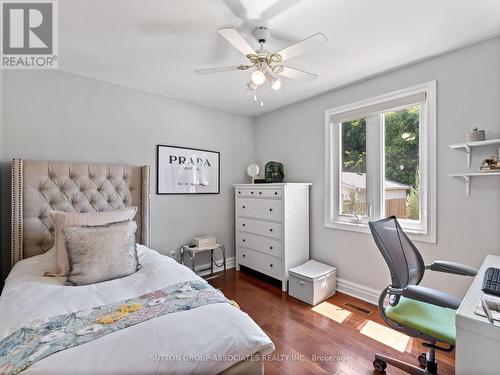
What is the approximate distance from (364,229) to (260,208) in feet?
3.96

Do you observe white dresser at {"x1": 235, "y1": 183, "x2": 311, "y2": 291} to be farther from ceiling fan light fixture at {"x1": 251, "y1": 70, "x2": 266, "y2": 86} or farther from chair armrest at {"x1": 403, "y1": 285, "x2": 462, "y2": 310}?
chair armrest at {"x1": 403, "y1": 285, "x2": 462, "y2": 310}

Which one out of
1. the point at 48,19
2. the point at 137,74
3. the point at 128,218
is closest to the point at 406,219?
the point at 128,218

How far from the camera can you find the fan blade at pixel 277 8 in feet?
4.67

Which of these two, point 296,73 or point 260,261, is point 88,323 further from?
point 260,261

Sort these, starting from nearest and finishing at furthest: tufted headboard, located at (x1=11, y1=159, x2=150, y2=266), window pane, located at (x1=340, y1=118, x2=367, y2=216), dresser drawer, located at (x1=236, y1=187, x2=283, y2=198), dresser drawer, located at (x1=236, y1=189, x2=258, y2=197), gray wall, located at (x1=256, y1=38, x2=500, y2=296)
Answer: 1. gray wall, located at (x1=256, y1=38, x2=500, y2=296)
2. tufted headboard, located at (x1=11, y1=159, x2=150, y2=266)
3. window pane, located at (x1=340, y1=118, x2=367, y2=216)
4. dresser drawer, located at (x1=236, y1=187, x2=283, y2=198)
5. dresser drawer, located at (x1=236, y1=189, x2=258, y2=197)

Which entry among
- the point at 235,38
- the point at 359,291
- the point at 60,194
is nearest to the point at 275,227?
the point at 359,291

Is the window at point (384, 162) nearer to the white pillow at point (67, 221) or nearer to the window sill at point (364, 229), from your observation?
the window sill at point (364, 229)

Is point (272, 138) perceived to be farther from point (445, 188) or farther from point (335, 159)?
point (445, 188)

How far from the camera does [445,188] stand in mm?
1997

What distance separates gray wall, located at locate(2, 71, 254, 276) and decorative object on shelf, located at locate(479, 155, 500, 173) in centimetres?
268

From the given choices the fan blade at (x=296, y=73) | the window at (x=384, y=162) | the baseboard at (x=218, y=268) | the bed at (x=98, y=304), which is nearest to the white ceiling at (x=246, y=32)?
the fan blade at (x=296, y=73)

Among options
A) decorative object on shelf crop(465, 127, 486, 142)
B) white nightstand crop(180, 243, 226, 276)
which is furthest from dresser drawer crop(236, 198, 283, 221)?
decorative object on shelf crop(465, 127, 486, 142)

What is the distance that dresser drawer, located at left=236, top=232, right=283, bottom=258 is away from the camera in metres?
2.78

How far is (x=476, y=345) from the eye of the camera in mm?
798
